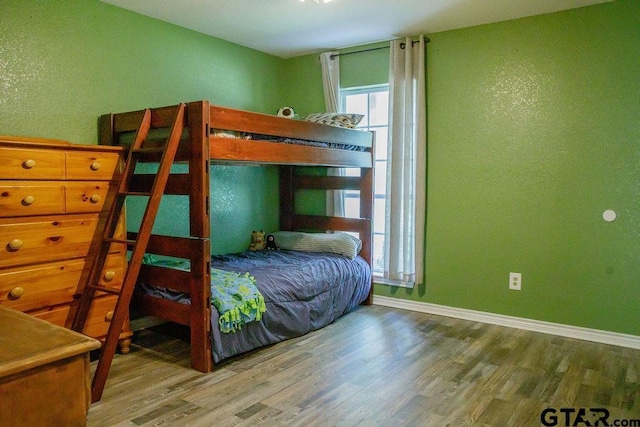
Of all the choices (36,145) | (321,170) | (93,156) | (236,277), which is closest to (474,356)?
(236,277)

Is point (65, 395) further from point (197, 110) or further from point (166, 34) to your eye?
point (166, 34)

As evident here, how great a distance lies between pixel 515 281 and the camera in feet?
11.5

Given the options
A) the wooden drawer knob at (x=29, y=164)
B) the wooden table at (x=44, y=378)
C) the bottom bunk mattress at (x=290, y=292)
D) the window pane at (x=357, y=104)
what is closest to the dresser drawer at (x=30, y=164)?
the wooden drawer knob at (x=29, y=164)

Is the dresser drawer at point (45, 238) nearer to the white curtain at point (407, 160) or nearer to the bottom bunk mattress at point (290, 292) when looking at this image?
the bottom bunk mattress at point (290, 292)

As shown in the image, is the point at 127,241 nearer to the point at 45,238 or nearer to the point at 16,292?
the point at 45,238

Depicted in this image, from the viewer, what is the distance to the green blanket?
2629 millimetres

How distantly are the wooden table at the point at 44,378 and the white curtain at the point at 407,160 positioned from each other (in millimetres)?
3150

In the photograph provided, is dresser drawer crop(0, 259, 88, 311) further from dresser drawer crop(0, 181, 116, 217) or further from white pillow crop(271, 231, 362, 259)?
white pillow crop(271, 231, 362, 259)

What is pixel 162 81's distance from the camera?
3443 millimetres

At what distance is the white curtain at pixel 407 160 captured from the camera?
12.4 feet

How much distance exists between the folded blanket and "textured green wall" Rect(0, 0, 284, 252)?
0.93 meters

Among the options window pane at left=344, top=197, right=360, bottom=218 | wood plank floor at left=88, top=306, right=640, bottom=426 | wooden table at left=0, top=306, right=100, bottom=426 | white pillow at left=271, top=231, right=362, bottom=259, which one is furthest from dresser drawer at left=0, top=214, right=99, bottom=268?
window pane at left=344, top=197, right=360, bottom=218

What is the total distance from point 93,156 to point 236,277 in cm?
107

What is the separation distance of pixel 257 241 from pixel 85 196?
1784 millimetres
